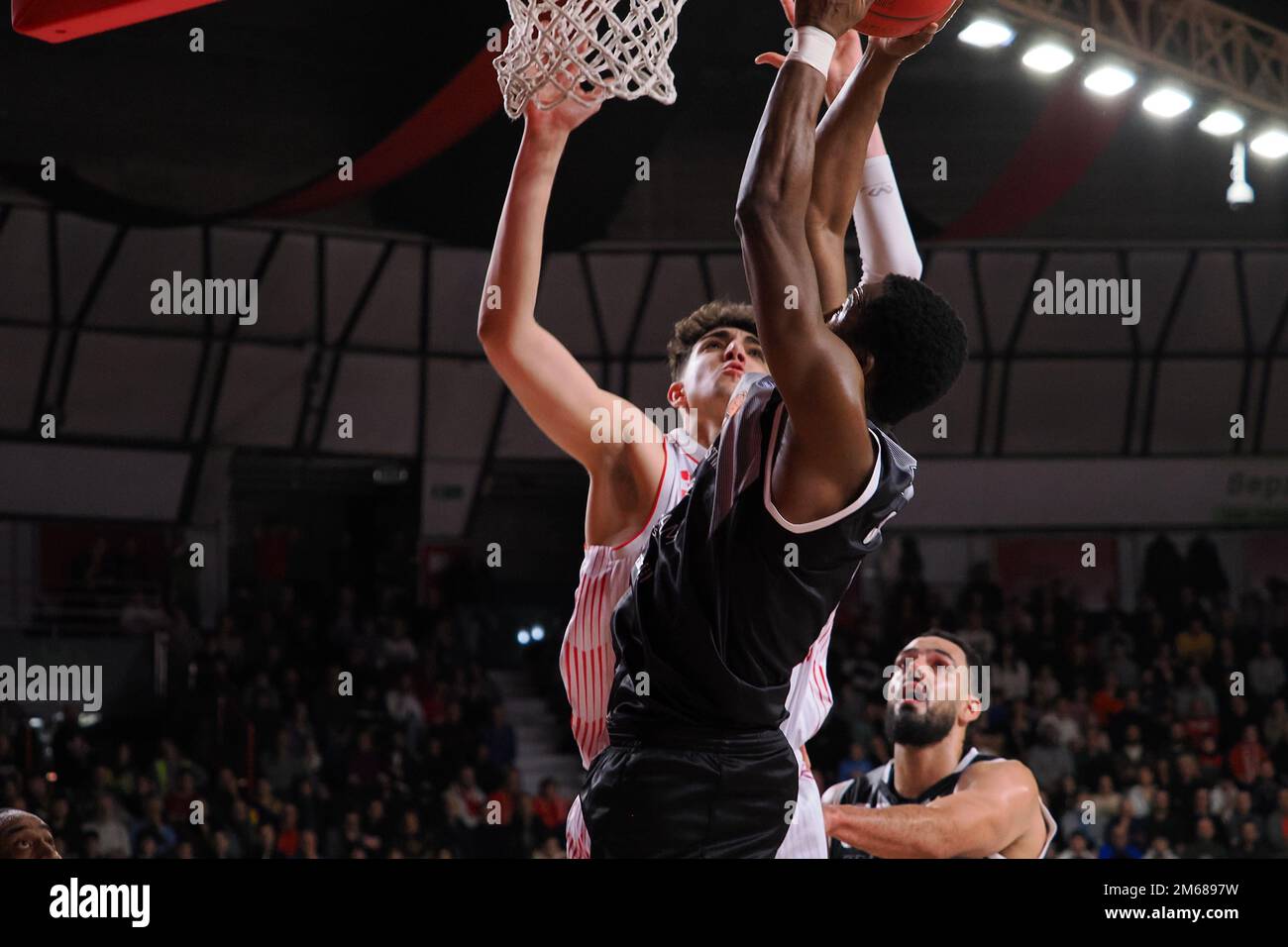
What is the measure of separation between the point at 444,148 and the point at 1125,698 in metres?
5.63

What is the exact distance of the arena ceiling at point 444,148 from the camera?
9.22m

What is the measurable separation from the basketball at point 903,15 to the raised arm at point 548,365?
531 mm

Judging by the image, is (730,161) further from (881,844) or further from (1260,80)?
(881,844)

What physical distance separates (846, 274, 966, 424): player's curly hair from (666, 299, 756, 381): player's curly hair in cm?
84

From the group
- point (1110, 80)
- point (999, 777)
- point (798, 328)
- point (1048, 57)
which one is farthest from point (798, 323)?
point (1110, 80)

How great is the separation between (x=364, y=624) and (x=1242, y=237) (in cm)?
704

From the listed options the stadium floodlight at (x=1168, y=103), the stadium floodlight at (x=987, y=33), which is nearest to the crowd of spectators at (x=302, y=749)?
the stadium floodlight at (x=987, y=33)

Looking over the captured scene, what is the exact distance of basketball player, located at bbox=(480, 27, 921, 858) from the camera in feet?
8.02

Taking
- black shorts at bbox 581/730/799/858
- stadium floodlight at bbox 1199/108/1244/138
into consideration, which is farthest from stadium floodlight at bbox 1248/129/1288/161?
black shorts at bbox 581/730/799/858

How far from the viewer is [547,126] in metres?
2.54

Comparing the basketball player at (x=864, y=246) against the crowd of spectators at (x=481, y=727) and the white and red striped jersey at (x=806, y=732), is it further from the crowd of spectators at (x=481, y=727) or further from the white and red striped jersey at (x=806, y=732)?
the crowd of spectators at (x=481, y=727)

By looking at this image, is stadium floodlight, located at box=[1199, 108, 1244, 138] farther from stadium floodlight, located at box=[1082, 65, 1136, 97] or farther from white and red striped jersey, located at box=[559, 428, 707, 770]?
white and red striped jersey, located at box=[559, 428, 707, 770]
